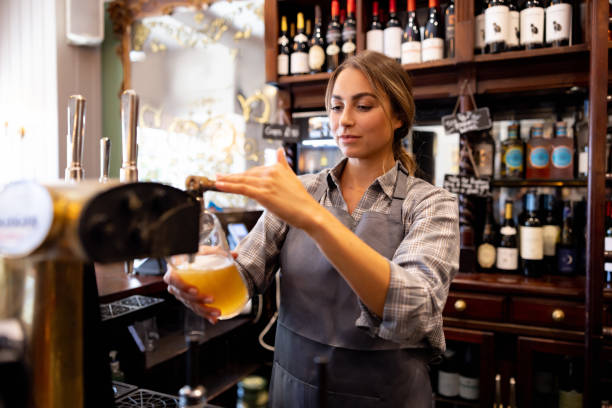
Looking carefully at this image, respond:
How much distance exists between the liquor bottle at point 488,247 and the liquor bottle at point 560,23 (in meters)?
0.82

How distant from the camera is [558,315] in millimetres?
1994

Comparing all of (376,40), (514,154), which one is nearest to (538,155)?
(514,154)

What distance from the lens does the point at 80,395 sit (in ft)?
1.76

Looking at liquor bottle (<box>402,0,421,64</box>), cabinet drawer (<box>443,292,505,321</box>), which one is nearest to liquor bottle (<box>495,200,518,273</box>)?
cabinet drawer (<box>443,292,505,321</box>)

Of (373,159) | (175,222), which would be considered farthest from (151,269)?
(175,222)

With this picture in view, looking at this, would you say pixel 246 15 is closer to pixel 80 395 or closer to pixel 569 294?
pixel 569 294

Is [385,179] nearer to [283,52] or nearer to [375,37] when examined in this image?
[375,37]

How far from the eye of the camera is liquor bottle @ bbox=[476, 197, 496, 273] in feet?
7.70

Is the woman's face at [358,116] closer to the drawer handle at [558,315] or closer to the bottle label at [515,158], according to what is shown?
the drawer handle at [558,315]

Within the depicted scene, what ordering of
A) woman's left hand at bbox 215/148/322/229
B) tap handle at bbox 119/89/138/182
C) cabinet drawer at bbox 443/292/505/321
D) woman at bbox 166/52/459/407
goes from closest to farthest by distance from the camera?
1. tap handle at bbox 119/89/138/182
2. woman's left hand at bbox 215/148/322/229
3. woman at bbox 166/52/459/407
4. cabinet drawer at bbox 443/292/505/321

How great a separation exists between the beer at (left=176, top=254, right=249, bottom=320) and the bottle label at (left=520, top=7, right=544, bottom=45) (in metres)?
1.97

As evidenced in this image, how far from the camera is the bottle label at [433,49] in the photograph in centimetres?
229

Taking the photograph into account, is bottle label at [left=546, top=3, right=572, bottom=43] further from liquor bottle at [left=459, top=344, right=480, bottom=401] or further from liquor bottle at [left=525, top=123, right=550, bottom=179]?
liquor bottle at [left=459, top=344, right=480, bottom=401]

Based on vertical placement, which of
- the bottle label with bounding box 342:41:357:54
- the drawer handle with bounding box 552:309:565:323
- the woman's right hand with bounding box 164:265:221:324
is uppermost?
the bottle label with bounding box 342:41:357:54
